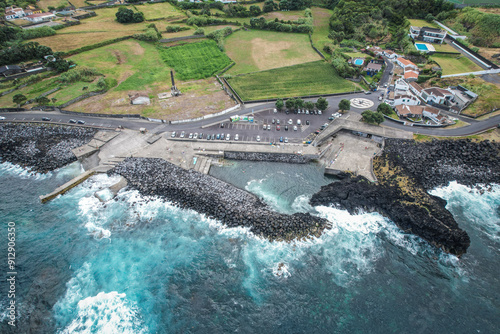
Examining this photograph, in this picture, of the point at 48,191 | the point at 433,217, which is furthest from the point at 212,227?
the point at 433,217

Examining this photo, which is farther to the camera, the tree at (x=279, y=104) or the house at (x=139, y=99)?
the house at (x=139, y=99)

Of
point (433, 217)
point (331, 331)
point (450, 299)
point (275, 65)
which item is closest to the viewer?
point (331, 331)

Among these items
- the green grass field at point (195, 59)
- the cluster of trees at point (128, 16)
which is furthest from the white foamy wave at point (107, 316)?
the cluster of trees at point (128, 16)

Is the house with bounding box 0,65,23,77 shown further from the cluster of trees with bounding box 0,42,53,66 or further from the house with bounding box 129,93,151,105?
the house with bounding box 129,93,151,105

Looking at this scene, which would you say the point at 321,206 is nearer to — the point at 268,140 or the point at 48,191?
the point at 268,140

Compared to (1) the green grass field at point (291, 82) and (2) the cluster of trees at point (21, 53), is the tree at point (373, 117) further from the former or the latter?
(2) the cluster of trees at point (21, 53)

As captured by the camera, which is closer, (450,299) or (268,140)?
(450,299)

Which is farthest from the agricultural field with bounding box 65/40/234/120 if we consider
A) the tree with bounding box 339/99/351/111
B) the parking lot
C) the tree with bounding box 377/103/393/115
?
the tree with bounding box 377/103/393/115

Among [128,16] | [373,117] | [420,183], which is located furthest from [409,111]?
[128,16]
